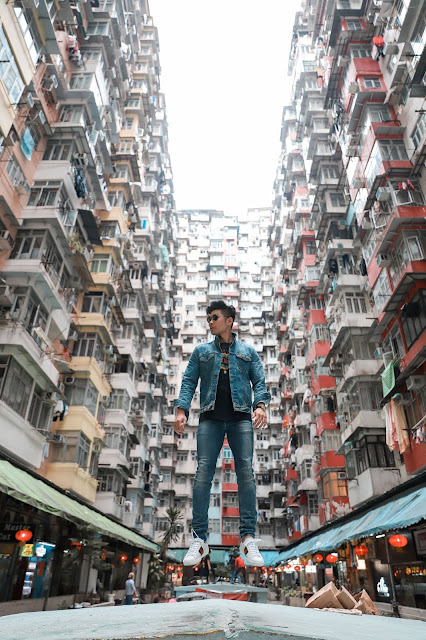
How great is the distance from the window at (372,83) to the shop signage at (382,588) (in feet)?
88.7

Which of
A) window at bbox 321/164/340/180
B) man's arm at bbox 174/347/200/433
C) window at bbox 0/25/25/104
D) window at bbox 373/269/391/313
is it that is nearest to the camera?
man's arm at bbox 174/347/200/433

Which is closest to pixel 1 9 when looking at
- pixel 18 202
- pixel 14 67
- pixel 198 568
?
pixel 14 67

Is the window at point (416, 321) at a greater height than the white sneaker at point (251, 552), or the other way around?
the window at point (416, 321)

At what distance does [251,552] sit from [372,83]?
29.7 meters

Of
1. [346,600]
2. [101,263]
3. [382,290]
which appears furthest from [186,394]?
[101,263]

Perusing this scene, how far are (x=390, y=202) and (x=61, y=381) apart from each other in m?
20.1

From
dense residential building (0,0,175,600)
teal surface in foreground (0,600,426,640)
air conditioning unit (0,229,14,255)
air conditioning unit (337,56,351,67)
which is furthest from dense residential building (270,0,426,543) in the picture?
teal surface in foreground (0,600,426,640)

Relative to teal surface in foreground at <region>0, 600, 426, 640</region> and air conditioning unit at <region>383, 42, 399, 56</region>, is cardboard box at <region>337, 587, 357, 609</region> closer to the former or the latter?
teal surface in foreground at <region>0, 600, 426, 640</region>

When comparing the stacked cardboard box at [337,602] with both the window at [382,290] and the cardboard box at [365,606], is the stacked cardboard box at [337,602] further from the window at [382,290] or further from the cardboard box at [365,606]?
the window at [382,290]

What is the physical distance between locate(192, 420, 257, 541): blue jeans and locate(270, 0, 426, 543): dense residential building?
16.2 metres

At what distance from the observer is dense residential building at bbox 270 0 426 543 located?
21703 millimetres

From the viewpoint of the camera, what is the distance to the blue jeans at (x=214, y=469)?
4.98m

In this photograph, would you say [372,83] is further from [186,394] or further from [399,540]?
[186,394]

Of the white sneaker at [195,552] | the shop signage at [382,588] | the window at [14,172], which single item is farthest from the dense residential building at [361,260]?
the window at [14,172]
